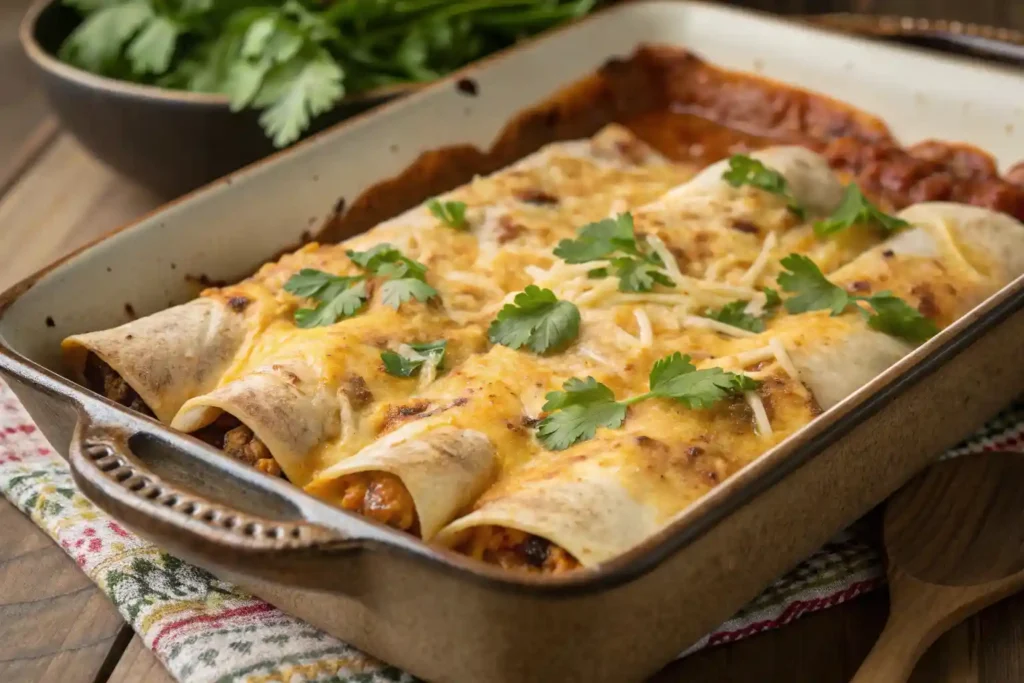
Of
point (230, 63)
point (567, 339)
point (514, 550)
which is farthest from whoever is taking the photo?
point (230, 63)

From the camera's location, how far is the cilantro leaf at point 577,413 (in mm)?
1625

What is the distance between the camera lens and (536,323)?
1846 millimetres

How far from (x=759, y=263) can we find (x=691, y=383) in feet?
1.53

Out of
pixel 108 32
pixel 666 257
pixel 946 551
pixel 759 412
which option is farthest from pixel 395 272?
pixel 108 32

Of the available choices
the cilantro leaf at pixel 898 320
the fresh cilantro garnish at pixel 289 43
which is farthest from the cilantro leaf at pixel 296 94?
the cilantro leaf at pixel 898 320

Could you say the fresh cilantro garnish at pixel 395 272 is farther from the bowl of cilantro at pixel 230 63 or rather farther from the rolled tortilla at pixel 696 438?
the bowl of cilantro at pixel 230 63

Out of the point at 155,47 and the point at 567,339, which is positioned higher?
the point at 155,47

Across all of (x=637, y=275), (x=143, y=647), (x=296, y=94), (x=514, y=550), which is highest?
(x=296, y=94)

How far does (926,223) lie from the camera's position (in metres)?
2.17

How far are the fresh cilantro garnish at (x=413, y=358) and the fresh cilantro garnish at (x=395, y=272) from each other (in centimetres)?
12

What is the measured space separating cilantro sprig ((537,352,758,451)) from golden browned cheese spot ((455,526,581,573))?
17cm

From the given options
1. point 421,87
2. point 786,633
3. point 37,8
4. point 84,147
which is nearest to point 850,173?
point 421,87

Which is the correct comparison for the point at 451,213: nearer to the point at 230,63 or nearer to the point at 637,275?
the point at 637,275

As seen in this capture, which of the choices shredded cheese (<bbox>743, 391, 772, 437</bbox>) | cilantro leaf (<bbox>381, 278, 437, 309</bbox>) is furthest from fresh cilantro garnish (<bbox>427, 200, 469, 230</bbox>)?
shredded cheese (<bbox>743, 391, 772, 437</bbox>)
